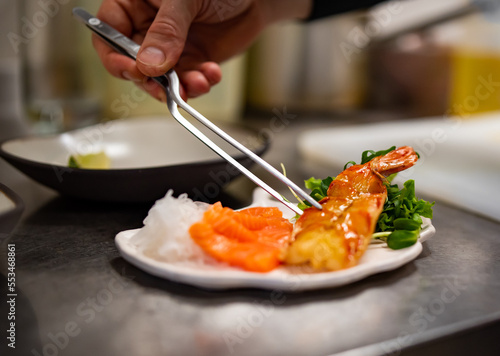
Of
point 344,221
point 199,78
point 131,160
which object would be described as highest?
point 199,78

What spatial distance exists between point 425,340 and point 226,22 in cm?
103

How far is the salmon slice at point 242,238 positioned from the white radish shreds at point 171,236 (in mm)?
14

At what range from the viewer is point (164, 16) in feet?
3.20

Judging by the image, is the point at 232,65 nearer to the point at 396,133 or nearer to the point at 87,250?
the point at 396,133

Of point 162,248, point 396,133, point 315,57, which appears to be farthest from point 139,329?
point 315,57

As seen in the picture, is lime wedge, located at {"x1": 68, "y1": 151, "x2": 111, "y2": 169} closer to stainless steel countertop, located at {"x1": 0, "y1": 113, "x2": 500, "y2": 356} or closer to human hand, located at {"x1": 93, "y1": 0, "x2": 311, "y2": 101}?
human hand, located at {"x1": 93, "y1": 0, "x2": 311, "y2": 101}

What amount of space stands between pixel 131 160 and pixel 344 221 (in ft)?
2.26

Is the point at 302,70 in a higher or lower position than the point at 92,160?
higher
